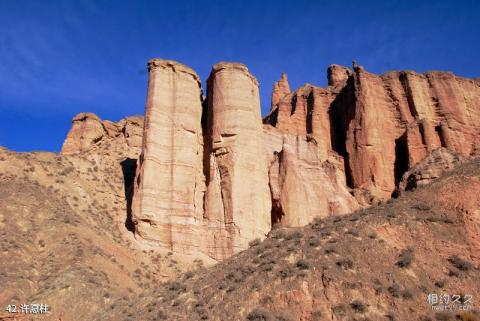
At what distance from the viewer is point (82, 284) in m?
27.7

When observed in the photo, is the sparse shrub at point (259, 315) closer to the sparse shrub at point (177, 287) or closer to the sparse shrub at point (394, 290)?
the sparse shrub at point (394, 290)

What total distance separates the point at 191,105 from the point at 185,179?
705cm

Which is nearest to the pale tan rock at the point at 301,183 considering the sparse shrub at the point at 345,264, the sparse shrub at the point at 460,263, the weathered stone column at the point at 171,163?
the weathered stone column at the point at 171,163

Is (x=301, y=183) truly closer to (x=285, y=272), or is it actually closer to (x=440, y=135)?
(x=440, y=135)

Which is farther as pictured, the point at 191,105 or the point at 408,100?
the point at 408,100

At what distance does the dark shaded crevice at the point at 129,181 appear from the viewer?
127 feet

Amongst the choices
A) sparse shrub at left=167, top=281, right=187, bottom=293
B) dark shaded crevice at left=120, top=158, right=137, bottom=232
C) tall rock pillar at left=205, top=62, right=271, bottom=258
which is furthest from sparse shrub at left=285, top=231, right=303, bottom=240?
dark shaded crevice at left=120, top=158, right=137, bottom=232

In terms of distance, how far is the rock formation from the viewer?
1534 inches

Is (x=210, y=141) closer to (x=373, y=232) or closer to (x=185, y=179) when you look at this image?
(x=185, y=179)

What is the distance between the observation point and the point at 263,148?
44.9 m

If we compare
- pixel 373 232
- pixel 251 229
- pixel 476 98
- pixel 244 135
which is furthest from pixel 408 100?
pixel 373 232

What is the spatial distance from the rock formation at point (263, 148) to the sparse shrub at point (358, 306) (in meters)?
19.9

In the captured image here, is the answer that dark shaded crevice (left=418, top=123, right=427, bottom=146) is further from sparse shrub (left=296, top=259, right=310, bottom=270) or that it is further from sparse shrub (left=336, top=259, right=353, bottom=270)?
sparse shrub (left=296, top=259, right=310, bottom=270)

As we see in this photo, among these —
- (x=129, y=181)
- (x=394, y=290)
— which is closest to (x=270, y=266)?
(x=394, y=290)
